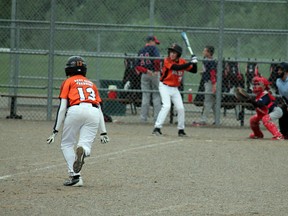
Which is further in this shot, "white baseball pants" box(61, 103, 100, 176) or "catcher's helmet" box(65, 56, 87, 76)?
"catcher's helmet" box(65, 56, 87, 76)

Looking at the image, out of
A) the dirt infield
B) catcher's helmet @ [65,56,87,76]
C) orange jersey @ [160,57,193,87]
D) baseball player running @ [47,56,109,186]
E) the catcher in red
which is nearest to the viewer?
the dirt infield

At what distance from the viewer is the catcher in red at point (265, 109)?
1571 cm

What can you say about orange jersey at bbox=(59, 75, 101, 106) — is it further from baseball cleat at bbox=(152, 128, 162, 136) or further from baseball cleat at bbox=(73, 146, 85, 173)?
baseball cleat at bbox=(152, 128, 162, 136)

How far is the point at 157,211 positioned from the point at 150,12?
12106 mm

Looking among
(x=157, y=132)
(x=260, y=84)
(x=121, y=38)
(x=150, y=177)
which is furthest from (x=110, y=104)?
(x=150, y=177)

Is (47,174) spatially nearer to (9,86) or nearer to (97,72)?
(9,86)

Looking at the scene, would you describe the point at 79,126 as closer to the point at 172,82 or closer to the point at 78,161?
the point at 78,161

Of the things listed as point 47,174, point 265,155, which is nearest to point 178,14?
point 265,155

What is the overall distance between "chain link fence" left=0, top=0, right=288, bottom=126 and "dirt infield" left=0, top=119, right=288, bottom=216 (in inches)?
143

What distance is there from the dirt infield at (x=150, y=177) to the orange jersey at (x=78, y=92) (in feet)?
2.98

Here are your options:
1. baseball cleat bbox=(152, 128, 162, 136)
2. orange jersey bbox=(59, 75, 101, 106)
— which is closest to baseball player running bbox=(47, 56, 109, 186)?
orange jersey bbox=(59, 75, 101, 106)

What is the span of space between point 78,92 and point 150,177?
4.37 feet

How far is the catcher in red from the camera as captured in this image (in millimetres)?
15711

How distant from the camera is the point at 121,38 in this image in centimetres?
2094
